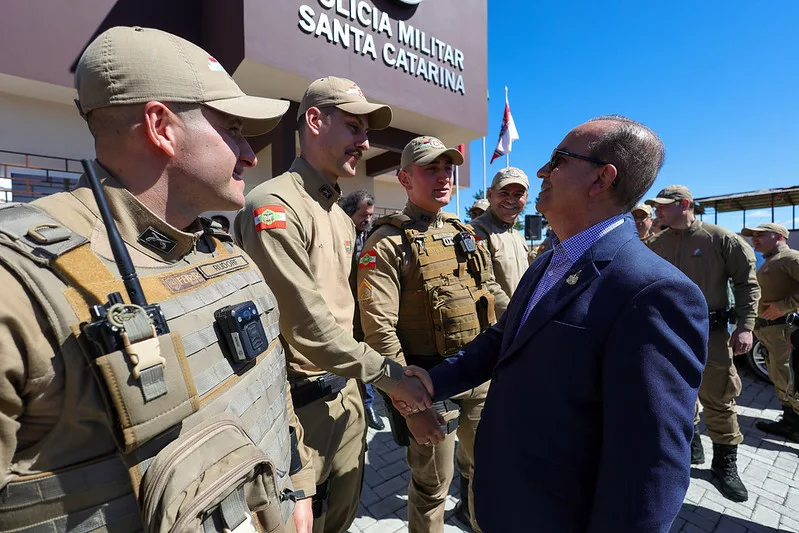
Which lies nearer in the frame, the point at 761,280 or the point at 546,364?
the point at 546,364

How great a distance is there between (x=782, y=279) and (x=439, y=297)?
499 cm

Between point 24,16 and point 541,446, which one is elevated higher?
point 24,16

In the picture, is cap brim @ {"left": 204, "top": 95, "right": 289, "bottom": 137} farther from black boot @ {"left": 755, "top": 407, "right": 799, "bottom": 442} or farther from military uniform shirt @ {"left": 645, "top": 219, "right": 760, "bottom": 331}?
black boot @ {"left": 755, "top": 407, "right": 799, "bottom": 442}

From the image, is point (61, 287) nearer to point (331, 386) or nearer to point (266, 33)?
point (331, 386)

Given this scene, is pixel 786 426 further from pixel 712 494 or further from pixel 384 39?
pixel 384 39

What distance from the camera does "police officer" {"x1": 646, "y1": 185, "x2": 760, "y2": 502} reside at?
3682 mm

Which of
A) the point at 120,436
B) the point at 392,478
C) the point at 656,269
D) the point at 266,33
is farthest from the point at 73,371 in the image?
the point at 266,33

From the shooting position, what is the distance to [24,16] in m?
5.66

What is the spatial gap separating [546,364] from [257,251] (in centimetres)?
130

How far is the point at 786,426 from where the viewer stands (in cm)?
443

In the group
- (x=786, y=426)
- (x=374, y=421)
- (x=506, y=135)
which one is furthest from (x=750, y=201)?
(x=374, y=421)

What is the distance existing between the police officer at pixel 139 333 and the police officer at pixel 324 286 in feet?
1.56

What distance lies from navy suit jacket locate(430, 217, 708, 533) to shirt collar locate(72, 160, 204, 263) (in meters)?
1.20

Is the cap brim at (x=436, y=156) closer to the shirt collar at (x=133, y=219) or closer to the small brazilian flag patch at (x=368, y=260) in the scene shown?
the small brazilian flag patch at (x=368, y=260)
